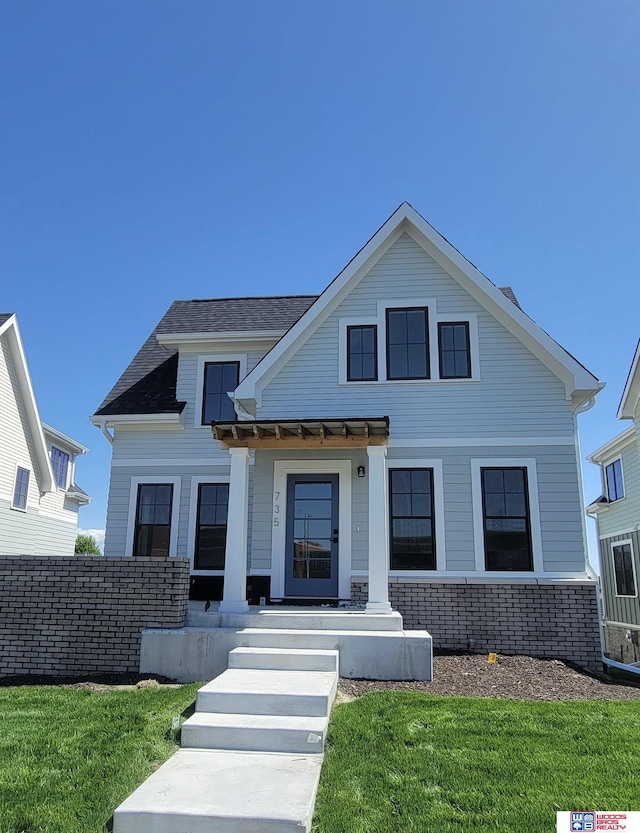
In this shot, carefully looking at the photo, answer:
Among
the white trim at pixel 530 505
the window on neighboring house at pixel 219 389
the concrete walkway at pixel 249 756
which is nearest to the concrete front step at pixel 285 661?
→ the concrete walkway at pixel 249 756

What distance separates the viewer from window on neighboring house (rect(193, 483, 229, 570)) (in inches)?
454

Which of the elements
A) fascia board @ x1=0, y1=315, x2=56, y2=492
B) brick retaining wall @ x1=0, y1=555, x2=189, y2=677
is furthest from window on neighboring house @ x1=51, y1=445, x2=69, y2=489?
brick retaining wall @ x1=0, y1=555, x2=189, y2=677

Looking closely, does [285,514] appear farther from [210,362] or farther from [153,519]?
[210,362]

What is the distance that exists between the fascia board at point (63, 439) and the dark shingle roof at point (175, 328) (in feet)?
30.1

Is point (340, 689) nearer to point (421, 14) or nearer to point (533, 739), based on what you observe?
point (533, 739)

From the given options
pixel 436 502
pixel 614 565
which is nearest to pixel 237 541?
pixel 436 502

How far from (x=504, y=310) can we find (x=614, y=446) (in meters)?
10.2

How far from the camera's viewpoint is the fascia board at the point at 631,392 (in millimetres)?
14485

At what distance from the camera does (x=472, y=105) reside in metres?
10.3

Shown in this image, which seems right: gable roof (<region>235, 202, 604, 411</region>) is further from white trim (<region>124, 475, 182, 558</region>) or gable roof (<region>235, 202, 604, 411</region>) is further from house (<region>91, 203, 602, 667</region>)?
white trim (<region>124, 475, 182, 558</region>)

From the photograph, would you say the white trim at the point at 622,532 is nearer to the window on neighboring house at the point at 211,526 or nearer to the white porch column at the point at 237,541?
the window on neighboring house at the point at 211,526

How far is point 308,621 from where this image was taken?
307 inches

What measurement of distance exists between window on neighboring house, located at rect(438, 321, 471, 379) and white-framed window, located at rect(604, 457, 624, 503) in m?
10.5

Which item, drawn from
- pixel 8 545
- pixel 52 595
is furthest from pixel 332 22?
pixel 8 545
